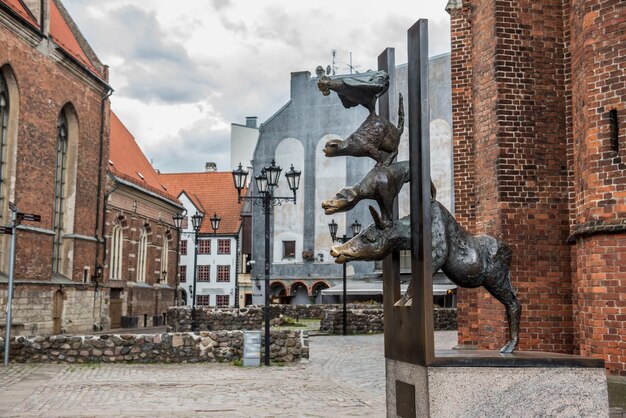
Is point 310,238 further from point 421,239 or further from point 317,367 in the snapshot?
point 421,239

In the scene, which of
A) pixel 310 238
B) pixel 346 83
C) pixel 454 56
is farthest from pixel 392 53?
pixel 310 238

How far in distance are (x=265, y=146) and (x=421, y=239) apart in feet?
136

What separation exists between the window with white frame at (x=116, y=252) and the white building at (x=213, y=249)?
21.2 m

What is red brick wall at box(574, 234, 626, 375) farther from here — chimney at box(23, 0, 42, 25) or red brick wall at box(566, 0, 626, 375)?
chimney at box(23, 0, 42, 25)

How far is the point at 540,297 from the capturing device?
11.5 metres

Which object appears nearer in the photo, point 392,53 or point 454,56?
point 392,53

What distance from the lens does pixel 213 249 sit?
62062mm

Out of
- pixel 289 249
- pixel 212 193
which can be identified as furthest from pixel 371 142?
pixel 212 193

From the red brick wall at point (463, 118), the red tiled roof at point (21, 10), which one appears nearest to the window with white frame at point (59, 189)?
the red tiled roof at point (21, 10)

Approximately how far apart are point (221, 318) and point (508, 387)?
25593 millimetres

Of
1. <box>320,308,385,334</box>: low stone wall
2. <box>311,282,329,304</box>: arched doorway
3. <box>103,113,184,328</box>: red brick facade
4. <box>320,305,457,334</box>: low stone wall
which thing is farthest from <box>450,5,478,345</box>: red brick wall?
<box>311,282,329,304</box>: arched doorway

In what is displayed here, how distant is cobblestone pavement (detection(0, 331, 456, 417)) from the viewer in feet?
34.8

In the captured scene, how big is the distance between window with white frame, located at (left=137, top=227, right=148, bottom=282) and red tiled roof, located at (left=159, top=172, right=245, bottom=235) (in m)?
18.4

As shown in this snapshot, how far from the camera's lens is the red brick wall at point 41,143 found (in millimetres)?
26375
